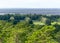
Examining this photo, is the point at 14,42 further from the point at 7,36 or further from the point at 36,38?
the point at 36,38

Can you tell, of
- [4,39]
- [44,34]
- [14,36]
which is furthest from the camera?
[4,39]

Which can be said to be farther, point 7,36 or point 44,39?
point 7,36

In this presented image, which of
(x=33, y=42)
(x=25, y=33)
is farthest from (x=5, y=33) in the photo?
(x=33, y=42)

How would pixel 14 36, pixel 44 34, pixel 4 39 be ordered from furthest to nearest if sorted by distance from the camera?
1. pixel 4 39
2. pixel 14 36
3. pixel 44 34

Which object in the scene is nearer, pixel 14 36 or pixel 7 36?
pixel 14 36

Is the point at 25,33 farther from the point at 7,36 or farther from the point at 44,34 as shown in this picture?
the point at 44,34

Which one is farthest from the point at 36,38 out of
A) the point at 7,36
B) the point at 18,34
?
the point at 7,36

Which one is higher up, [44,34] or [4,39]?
[44,34]
